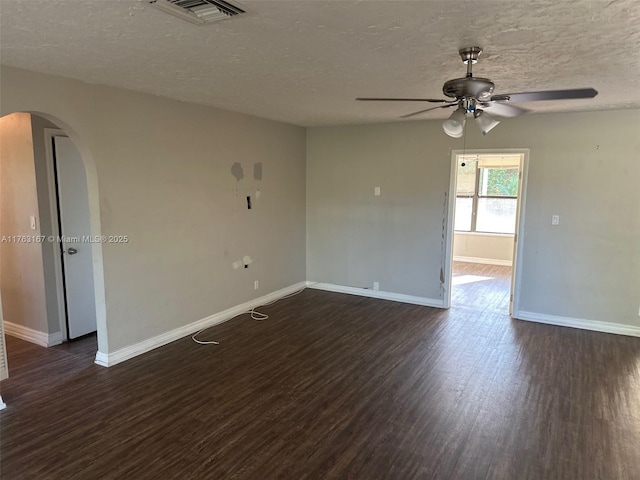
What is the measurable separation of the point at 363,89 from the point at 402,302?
3184 mm

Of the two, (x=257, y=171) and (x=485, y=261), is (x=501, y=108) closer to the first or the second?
(x=257, y=171)

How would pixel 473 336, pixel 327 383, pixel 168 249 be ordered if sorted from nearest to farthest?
pixel 327 383 < pixel 168 249 < pixel 473 336

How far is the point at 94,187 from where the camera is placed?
348 cm

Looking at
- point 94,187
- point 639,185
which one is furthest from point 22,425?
point 639,185

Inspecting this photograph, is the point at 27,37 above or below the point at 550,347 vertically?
above

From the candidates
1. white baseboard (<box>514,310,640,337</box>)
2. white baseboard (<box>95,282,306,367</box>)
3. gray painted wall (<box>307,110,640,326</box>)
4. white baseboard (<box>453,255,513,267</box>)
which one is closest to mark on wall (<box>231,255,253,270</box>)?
white baseboard (<box>95,282,306,367</box>)

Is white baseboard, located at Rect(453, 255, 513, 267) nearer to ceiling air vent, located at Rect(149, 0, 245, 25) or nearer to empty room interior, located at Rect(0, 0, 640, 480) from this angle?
empty room interior, located at Rect(0, 0, 640, 480)

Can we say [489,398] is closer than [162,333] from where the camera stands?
Yes

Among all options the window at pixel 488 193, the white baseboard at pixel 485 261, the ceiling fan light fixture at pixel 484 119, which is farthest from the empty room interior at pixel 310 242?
the window at pixel 488 193

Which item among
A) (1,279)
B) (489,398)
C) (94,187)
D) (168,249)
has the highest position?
(94,187)

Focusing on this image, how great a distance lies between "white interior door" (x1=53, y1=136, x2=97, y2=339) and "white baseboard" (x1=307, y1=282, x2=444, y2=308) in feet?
10.3

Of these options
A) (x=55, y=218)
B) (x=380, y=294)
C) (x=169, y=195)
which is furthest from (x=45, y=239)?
(x=380, y=294)

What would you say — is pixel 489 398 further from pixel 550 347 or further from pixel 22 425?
pixel 22 425

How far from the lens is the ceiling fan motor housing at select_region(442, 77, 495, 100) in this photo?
7.82 ft
